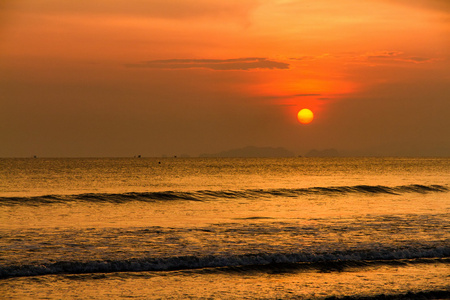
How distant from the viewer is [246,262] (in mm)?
20172

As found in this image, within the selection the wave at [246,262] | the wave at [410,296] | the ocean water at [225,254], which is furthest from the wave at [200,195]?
the wave at [410,296]

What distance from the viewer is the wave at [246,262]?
18688 millimetres

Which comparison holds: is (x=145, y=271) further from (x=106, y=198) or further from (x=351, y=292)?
(x=106, y=198)

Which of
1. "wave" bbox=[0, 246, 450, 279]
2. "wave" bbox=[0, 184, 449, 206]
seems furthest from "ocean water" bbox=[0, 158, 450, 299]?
"wave" bbox=[0, 184, 449, 206]

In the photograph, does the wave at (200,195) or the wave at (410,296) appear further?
the wave at (200,195)

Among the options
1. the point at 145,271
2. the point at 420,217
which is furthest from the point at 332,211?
the point at 145,271

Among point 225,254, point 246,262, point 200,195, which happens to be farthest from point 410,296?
point 200,195

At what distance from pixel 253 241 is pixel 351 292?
8366 mm

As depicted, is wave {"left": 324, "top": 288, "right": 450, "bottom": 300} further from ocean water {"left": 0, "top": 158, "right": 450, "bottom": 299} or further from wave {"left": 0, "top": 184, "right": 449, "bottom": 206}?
wave {"left": 0, "top": 184, "right": 449, "bottom": 206}

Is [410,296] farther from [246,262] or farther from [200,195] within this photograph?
[200,195]

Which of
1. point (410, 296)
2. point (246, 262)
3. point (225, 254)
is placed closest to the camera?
point (410, 296)

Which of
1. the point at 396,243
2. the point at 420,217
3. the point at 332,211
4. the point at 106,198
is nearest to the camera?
the point at 396,243

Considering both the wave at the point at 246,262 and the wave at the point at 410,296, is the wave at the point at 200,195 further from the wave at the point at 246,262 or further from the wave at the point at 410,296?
the wave at the point at 410,296

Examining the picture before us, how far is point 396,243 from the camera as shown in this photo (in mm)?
23547
